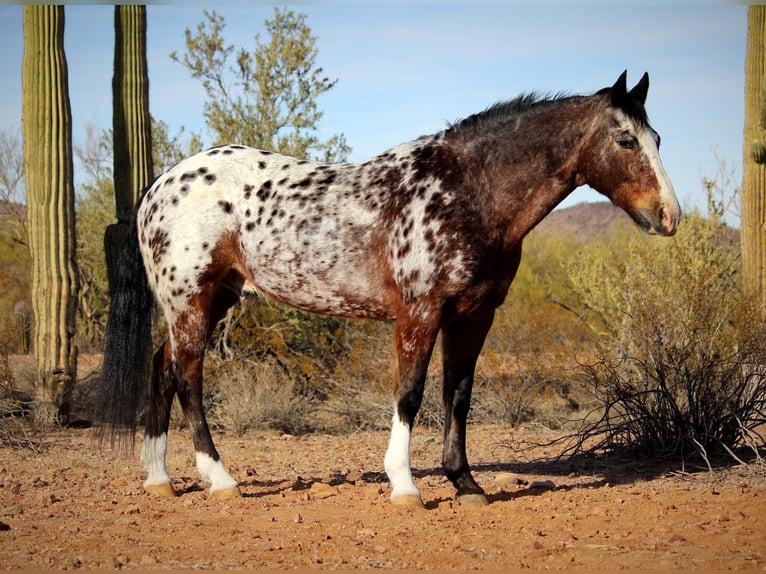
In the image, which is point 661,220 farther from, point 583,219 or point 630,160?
point 583,219

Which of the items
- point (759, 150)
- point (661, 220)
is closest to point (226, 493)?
point (661, 220)

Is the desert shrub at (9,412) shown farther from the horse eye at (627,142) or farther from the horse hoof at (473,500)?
the horse eye at (627,142)

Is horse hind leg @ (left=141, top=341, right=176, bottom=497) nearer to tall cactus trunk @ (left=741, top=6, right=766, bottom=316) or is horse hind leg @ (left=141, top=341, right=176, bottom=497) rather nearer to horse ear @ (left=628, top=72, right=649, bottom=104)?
horse ear @ (left=628, top=72, right=649, bottom=104)

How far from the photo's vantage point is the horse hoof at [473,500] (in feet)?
18.2

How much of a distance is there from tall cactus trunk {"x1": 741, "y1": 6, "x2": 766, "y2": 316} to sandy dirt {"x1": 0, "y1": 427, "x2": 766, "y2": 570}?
3.92 m

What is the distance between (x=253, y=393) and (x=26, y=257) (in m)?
9.84

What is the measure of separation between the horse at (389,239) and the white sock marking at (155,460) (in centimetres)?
1

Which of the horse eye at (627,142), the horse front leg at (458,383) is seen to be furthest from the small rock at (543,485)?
the horse eye at (627,142)

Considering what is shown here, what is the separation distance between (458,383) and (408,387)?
621 millimetres

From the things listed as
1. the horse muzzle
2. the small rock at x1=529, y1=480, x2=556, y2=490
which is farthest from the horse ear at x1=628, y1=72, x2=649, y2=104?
the small rock at x1=529, y1=480, x2=556, y2=490

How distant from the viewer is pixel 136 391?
621cm

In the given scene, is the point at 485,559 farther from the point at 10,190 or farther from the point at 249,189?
the point at 10,190

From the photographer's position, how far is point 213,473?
586 cm

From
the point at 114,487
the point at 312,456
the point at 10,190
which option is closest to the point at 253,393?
the point at 312,456
